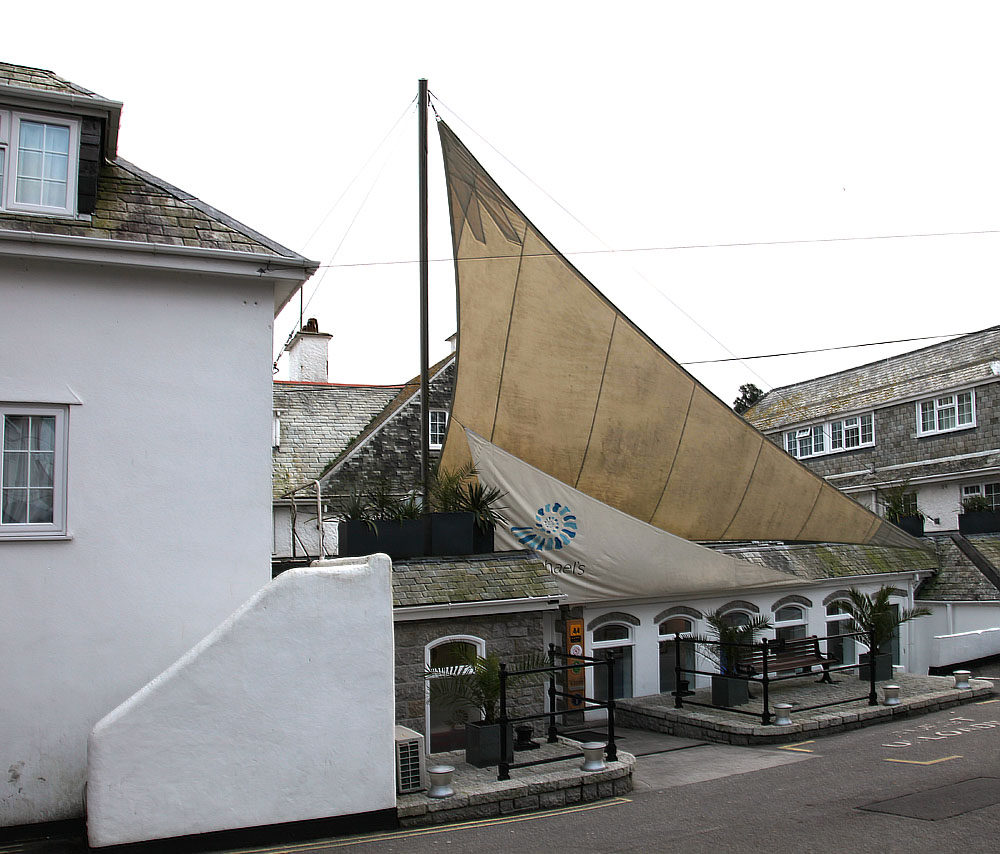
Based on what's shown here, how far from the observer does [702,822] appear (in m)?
8.74

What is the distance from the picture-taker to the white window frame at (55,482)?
8.82m

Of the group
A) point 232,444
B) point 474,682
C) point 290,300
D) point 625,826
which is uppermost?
point 290,300

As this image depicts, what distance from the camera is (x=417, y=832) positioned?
28.1 feet

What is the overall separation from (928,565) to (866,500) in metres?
7.91

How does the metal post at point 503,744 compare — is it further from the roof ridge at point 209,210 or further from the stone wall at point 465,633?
the roof ridge at point 209,210

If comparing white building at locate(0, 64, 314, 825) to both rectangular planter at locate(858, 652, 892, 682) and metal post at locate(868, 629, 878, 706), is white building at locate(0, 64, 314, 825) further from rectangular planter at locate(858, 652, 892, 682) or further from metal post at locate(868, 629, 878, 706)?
rectangular planter at locate(858, 652, 892, 682)

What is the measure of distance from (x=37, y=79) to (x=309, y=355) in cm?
1761

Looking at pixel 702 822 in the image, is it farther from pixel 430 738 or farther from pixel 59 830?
pixel 59 830

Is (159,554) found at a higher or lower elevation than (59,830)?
higher

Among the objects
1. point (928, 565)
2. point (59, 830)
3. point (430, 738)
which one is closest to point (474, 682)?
point (430, 738)

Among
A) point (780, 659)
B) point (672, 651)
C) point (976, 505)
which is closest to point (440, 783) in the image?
point (780, 659)

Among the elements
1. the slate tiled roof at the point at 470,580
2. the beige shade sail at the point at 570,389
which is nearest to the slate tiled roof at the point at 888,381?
the beige shade sail at the point at 570,389

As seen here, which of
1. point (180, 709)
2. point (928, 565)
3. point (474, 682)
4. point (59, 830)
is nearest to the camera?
point (180, 709)

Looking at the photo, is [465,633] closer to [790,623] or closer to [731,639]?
[731,639]
